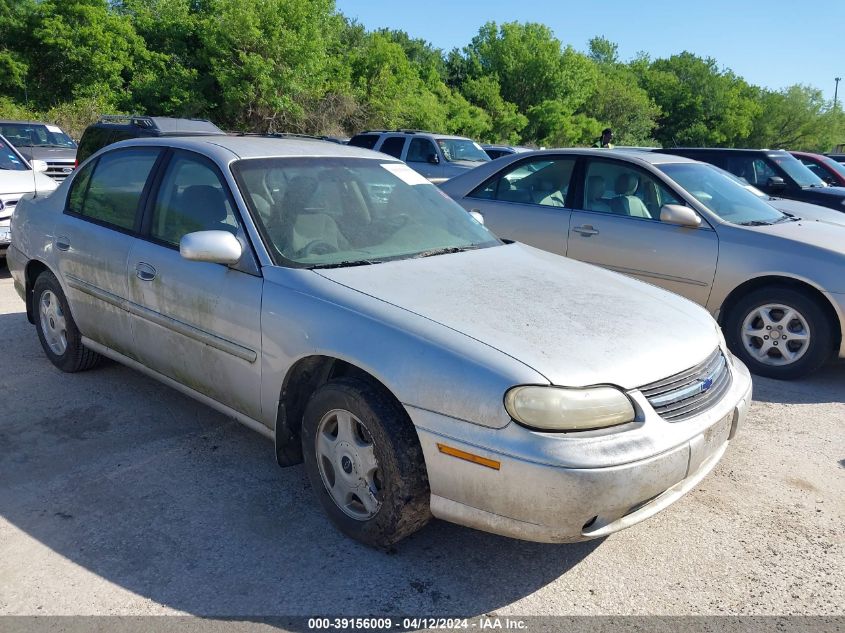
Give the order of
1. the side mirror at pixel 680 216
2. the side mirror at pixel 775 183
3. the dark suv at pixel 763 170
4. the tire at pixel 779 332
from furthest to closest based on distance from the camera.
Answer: the dark suv at pixel 763 170 → the side mirror at pixel 775 183 → the side mirror at pixel 680 216 → the tire at pixel 779 332

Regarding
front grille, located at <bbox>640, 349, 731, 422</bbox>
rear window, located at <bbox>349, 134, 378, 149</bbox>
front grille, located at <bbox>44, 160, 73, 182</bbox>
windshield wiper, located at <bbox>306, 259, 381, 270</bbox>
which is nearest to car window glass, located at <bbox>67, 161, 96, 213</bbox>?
windshield wiper, located at <bbox>306, 259, 381, 270</bbox>

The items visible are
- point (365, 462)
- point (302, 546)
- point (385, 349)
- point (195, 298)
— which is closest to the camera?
point (385, 349)

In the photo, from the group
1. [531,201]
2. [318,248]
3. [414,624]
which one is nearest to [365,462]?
[414,624]

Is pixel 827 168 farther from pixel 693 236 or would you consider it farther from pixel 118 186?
pixel 118 186

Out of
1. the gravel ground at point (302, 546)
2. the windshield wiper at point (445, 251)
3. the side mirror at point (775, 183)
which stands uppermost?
the side mirror at point (775, 183)

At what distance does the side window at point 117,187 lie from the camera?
14.0ft

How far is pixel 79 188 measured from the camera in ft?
15.7

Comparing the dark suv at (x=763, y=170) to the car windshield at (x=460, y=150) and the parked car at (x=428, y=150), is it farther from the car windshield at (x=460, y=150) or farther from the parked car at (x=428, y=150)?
the car windshield at (x=460, y=150)

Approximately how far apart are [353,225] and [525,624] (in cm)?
209

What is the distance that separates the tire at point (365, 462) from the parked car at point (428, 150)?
12956mm

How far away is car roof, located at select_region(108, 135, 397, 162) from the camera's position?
3.87m

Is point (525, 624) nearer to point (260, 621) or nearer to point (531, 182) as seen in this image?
point (260, 621)

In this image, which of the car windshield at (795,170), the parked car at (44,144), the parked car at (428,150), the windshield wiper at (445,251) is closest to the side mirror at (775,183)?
the car windshield at (795,170)

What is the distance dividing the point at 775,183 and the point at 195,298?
8747mm
